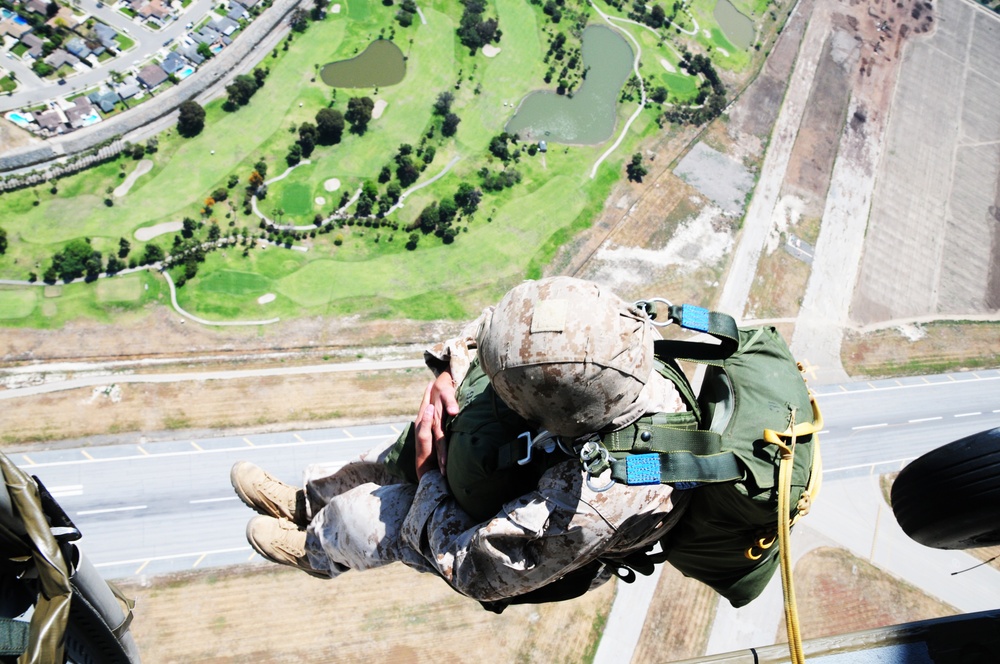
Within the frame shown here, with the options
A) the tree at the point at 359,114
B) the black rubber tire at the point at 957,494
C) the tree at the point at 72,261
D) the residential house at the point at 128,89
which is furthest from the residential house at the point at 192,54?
the black rubber tire at the point at 957,494

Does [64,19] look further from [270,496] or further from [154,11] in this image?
[270,496]

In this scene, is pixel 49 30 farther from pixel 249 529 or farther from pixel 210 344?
pixel 249 529

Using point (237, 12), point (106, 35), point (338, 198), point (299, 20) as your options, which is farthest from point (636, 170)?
point (106, 35)

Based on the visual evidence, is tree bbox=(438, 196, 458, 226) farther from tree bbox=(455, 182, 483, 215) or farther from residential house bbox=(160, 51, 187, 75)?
residential house bbox=(160, 51, 187, 75)

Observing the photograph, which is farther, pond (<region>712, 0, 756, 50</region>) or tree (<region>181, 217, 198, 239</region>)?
pond (<region>712, 0, 756, 50</region>)

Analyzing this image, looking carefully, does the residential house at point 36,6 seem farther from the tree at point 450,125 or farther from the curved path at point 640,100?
the curved path at point 640,100

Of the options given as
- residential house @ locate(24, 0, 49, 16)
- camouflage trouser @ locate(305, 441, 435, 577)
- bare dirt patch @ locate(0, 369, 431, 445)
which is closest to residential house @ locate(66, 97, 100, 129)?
residential house @ locate(24, 0, 49, 16)
